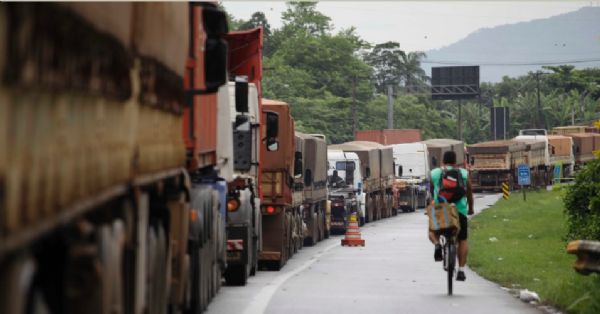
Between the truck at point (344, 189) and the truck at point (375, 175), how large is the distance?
209 cm

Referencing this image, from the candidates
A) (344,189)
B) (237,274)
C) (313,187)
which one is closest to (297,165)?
(313,187)

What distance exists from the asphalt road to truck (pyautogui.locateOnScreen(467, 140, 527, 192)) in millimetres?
45407

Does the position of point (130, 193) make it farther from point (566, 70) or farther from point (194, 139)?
point (566, 70)

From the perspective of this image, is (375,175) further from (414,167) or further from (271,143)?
(271,143)

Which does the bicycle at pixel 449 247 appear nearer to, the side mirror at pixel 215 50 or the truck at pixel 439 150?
the side mirror at pixel 215 50

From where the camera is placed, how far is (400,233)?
1649 inches

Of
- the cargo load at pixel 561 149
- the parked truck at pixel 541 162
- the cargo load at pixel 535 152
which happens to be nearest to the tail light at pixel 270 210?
the cargo load at pixel 535 152

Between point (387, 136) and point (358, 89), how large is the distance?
83.2ft

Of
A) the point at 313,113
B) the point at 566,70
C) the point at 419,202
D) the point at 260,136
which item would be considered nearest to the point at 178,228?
the point at 260,136

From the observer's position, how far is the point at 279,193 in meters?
26.9

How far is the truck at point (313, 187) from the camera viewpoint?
3431cm

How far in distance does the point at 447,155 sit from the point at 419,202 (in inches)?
2013

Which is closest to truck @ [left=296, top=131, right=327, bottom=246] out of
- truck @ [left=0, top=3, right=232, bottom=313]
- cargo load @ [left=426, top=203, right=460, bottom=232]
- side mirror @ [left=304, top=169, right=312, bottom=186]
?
side mirror @ [left=304, top=169, right=312, bottom=186]

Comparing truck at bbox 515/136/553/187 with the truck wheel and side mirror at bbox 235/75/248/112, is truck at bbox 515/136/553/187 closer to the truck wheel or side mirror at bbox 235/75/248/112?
the truck wheel
